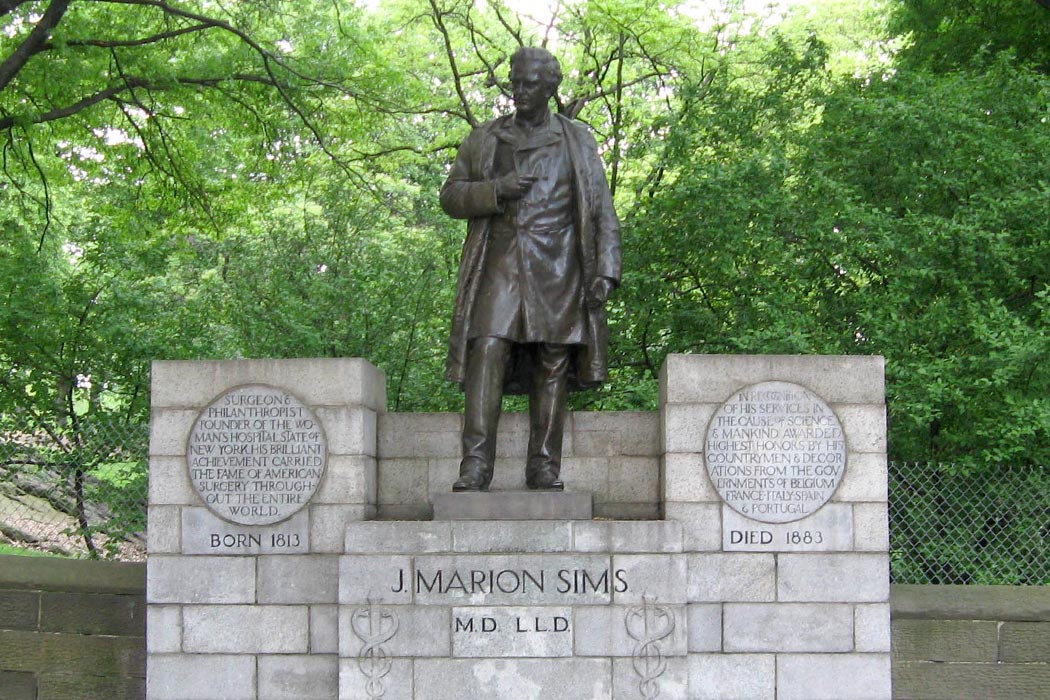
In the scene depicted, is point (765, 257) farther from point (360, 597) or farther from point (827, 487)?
point (360, 597)

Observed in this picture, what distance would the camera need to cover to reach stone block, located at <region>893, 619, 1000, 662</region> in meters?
8.43

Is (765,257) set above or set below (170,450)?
above

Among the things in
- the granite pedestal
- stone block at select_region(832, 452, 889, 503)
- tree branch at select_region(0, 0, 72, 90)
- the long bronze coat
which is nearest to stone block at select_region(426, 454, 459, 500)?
the granite pedestal

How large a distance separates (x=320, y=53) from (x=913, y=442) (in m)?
7.76

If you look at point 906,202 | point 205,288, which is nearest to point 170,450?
point 906,202

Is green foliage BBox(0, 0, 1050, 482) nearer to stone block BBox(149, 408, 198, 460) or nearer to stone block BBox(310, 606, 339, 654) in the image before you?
stone block BBox(149, 408, 198, 460)

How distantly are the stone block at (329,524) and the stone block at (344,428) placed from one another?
0.32 meters

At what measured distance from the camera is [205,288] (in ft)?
54.5

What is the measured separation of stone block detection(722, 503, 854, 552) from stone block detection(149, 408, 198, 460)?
317 cm

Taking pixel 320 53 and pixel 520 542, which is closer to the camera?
pixel 520 542

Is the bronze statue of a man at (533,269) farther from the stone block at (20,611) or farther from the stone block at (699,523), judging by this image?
the stone block at (20,611)

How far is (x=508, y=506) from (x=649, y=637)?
41.1 inches

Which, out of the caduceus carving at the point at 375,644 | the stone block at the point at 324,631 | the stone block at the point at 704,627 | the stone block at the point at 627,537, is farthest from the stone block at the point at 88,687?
the stone block at the point at 704,627

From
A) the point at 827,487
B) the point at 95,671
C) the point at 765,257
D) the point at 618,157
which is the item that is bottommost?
the point at 95,671
